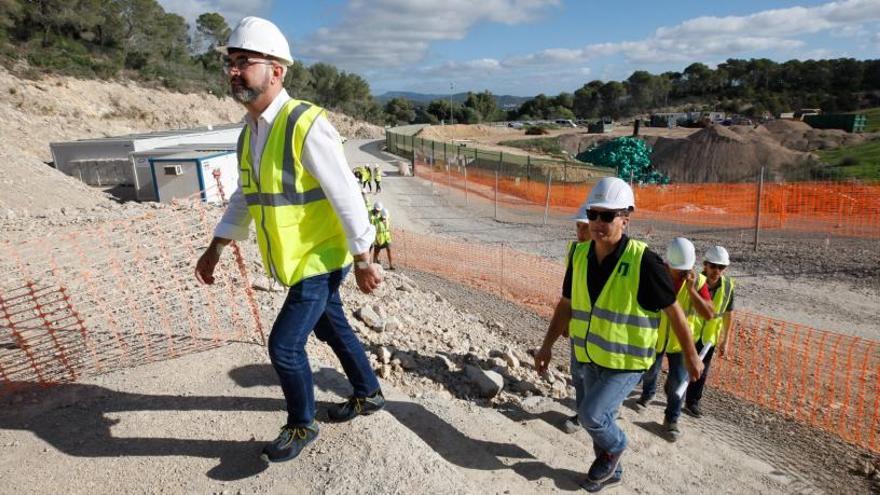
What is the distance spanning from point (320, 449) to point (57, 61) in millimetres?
40943

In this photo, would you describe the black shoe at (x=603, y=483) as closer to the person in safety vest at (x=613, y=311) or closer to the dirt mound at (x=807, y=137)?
the person in safety vest at (x=613, y=311)

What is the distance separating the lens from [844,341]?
24.0 ft

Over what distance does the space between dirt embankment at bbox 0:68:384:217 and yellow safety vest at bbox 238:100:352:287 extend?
39.4 feet

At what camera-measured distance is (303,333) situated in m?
2.70

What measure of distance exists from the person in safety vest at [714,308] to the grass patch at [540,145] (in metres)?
38.9

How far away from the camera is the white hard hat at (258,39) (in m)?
2.42

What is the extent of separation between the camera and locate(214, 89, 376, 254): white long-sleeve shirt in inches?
98.0

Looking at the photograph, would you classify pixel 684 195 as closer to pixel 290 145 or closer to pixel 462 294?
pixel 462 294

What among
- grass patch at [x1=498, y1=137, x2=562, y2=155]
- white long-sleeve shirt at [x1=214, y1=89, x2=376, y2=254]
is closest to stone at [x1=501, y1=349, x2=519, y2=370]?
white long-sleeve shirt at [x1=214, y1=89, x2=376, y2=254]

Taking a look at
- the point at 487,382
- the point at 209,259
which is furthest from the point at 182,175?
the point at 209,259

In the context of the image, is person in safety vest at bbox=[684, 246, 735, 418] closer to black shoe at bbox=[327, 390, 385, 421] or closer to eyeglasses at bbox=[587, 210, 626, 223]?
eyeglasses at bbox=[587, 210, 626, 223]

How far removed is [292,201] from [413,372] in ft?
9.52

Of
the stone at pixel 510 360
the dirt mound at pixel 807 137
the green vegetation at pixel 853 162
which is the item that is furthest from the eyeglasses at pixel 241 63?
the dirt mound at pixel 807 137

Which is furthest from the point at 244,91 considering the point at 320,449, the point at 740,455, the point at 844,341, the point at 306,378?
the point at 844,341
